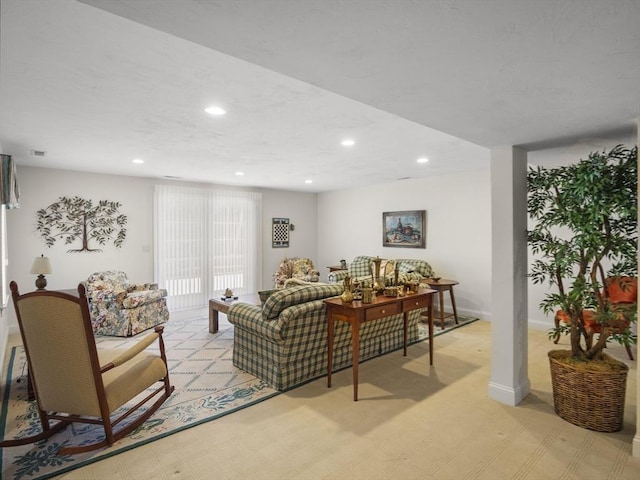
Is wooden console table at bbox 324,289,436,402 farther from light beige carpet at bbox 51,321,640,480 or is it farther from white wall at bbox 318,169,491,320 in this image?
white wall at bbox 318,169,491,320

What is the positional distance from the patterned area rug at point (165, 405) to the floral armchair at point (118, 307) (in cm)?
30

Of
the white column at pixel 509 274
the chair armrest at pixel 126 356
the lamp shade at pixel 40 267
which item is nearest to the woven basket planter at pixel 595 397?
the white column at pixel 509 274

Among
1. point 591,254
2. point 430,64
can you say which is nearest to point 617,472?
point 591,254

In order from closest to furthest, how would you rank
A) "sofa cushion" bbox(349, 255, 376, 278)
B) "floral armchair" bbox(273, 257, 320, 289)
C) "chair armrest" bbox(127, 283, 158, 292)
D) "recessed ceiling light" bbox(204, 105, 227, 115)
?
"recessed ceiling light" bbox(204, 105, 227, 115)
"chair armrest" bbox(127, 283, 158, 292)
"sofa cushion" bbox(349, 255, 376, 278)
"floral armchair" bbox(273, 257, 320, 289)

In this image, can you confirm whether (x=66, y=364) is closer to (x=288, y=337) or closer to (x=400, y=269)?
(x=288, y=337)

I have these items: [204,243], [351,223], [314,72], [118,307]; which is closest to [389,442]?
[314,72]

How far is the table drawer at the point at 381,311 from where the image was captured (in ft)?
9.75

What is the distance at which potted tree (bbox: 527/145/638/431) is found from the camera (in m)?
2.34

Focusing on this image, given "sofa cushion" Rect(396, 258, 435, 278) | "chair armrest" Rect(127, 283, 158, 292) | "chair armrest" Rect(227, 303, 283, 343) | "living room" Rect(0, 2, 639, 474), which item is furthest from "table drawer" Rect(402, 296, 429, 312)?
"chair armrest" Rect(127, 283, 158, 292)

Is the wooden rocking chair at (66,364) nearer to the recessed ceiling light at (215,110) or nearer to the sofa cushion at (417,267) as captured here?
the recessed ceiling light at (215,110)

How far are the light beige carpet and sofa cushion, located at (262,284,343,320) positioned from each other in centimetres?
75

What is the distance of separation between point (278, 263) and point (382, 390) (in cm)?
523

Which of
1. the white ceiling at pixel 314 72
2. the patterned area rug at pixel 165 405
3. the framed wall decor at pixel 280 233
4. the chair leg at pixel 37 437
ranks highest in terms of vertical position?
the white ceiling at pixel 314 72

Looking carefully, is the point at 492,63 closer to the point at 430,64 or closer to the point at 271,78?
the point at 430,64
